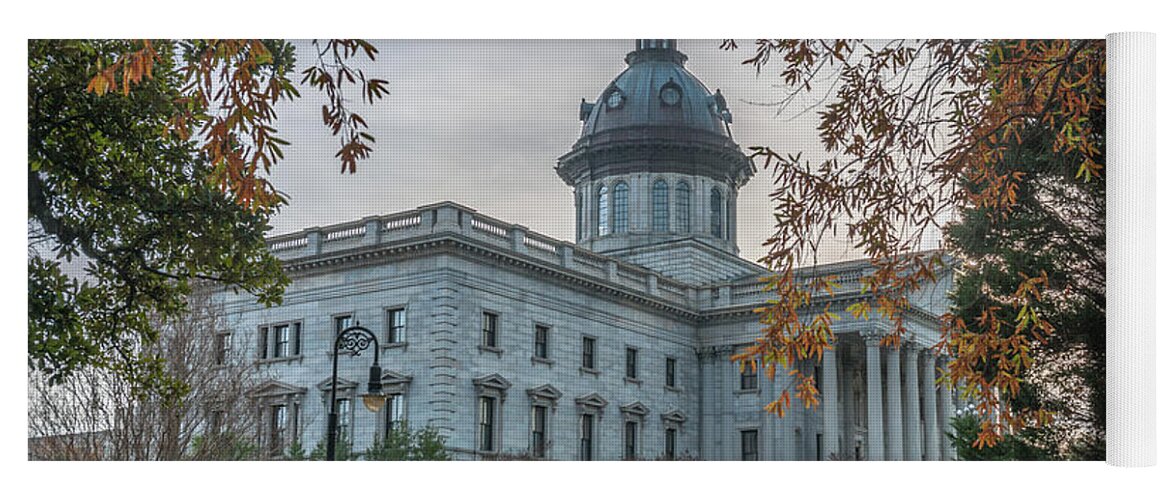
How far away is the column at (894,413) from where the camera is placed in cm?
1730

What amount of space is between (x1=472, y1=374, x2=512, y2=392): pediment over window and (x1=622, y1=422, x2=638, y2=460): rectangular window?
1.49 metres

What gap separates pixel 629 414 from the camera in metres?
→ 18.6

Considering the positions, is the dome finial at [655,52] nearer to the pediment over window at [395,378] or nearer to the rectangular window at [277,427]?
the pediment over window at [395,378]

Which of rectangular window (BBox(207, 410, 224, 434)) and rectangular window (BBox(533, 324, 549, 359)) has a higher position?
rectangular window (BBox(533, 324, 549, 359))

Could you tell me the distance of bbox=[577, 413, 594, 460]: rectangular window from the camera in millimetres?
16797

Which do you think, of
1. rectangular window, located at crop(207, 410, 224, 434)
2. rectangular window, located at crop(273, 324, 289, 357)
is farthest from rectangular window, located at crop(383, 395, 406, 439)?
rectangular window, located at crop(207, 410, 224, 434)

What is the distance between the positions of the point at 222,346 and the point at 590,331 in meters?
4.67

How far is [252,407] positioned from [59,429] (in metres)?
2.55

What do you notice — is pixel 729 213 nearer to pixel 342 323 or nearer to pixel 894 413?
pixel 894 413

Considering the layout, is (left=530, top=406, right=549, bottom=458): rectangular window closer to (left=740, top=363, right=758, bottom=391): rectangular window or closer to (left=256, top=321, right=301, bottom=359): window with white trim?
(left=740, top=363, right=758, bottom=391): rectangular window

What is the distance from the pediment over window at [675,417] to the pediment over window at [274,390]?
451 centimetres

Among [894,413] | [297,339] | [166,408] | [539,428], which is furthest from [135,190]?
[894,413]
